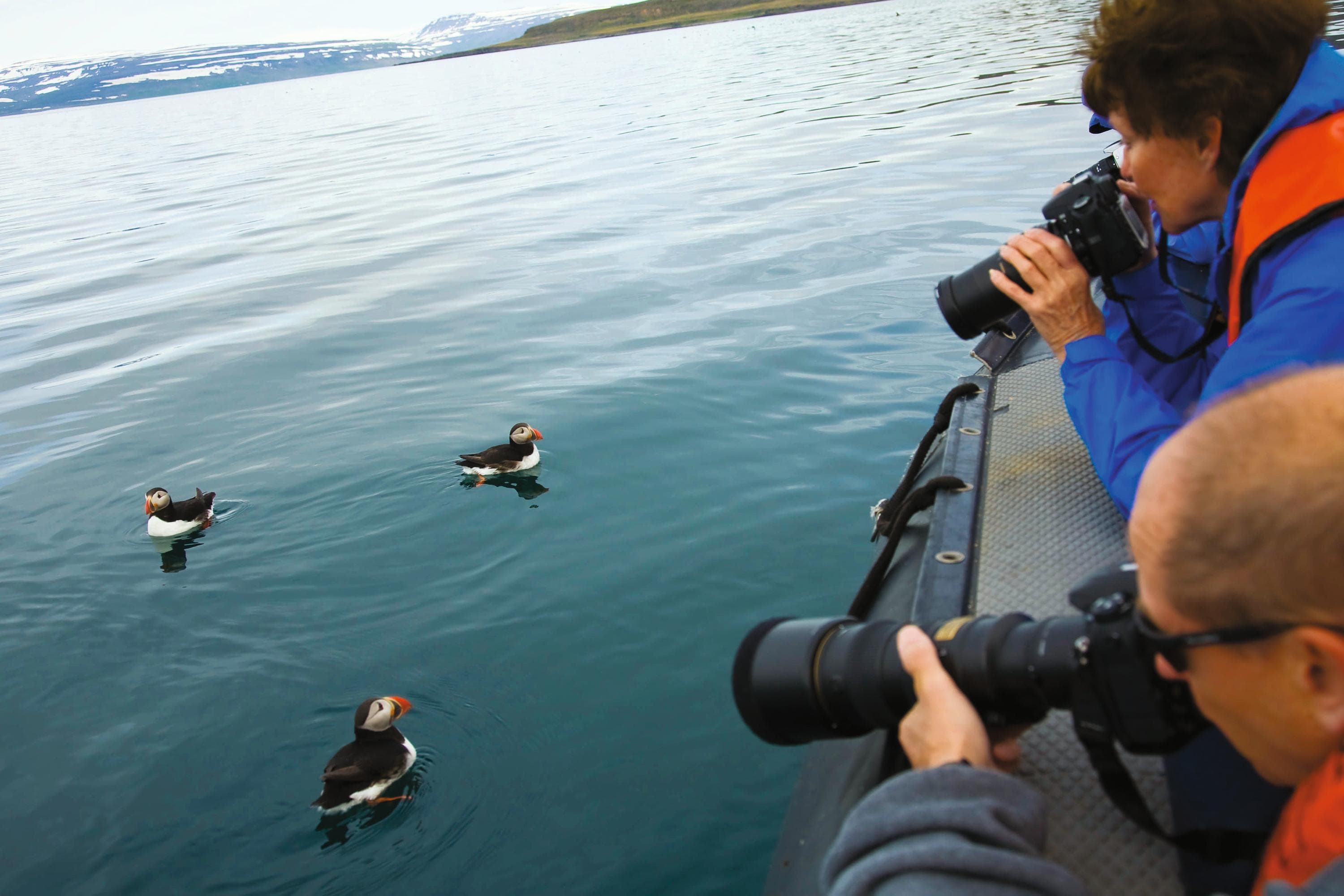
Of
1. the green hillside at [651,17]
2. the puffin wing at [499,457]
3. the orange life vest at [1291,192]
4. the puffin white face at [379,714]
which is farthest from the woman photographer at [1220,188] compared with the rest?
the green hillside at [651,17]

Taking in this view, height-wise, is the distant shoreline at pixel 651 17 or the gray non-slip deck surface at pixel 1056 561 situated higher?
the distant shoreline at pixel 651 17

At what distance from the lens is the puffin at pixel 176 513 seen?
6.66 meters

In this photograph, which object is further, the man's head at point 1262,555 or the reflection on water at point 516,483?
the reflection on water at point 516,483

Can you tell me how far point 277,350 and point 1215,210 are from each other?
32.3 ft

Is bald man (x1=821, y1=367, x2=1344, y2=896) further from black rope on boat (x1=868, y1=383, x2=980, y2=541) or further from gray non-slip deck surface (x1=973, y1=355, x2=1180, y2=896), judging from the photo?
black rope on boat (x1=868, y1=383, x2=980, y2=541)

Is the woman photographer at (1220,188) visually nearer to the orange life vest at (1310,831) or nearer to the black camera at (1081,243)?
the black camera at (1081,243)

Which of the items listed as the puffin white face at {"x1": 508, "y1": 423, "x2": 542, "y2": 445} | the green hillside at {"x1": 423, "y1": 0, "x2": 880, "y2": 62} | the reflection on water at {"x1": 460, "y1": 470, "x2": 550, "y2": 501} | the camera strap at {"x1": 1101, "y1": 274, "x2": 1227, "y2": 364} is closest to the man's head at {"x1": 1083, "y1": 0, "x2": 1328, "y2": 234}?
the camera strap at {"x1": 1101, "y1": 274, "x2": 1227, "y2": 364}

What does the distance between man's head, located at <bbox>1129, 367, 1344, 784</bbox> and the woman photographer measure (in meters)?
0.97

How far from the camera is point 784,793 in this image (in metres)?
3.87

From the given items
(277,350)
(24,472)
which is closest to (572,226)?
(277,350)

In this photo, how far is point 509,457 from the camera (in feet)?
23.2

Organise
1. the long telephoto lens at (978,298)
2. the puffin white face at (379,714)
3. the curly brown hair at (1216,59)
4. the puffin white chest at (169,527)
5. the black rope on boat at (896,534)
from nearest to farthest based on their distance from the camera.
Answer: the curly brown hair at (1216,59) → the long telephoto lens at (978,298) → the black rope on boat at (896,534) → the puffin white face at (379,714) → the puffin white chest at (169,527)

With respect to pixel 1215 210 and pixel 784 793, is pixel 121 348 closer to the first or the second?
pixel 784 793

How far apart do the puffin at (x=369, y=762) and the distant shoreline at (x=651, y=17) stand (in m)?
113
